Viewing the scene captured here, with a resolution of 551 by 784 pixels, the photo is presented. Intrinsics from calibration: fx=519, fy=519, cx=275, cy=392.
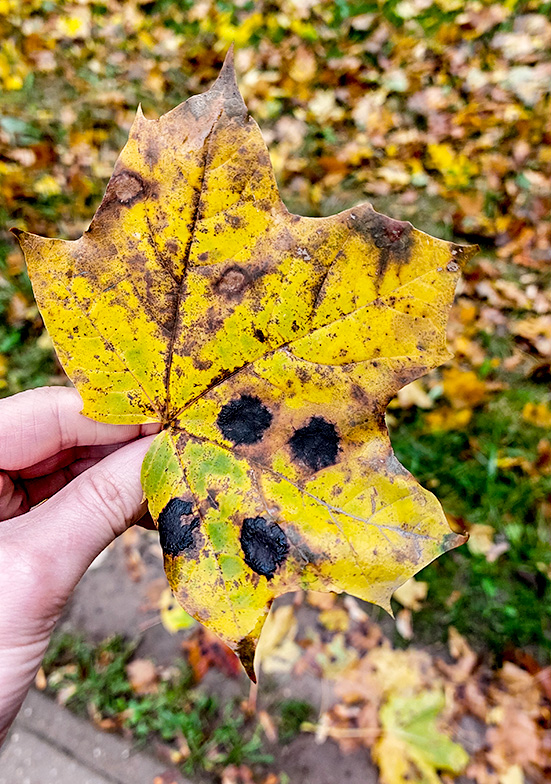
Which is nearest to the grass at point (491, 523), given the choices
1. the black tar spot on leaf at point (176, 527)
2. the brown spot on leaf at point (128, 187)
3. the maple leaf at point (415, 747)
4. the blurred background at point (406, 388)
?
the blurred background at point (406, 388)

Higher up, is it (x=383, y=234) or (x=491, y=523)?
(x=383, y=234)

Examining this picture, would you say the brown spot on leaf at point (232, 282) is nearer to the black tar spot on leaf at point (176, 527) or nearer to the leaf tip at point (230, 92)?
A: the leaf tip at point (230, 92)

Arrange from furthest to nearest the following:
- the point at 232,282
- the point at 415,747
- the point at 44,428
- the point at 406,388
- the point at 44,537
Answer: the point at 406,388
the point at 415,747
the point at 44,428
the point at 44,537
the point at 232,282

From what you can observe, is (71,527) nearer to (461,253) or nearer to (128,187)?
(128,187)

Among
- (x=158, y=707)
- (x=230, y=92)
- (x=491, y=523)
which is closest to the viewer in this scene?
(x=230, y=92)

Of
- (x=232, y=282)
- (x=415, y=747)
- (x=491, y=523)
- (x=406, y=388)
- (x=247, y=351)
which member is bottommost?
(x=415, y=747)

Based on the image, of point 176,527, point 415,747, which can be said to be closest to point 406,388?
point 415,747

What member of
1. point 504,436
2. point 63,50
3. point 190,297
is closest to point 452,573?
point 504,436
